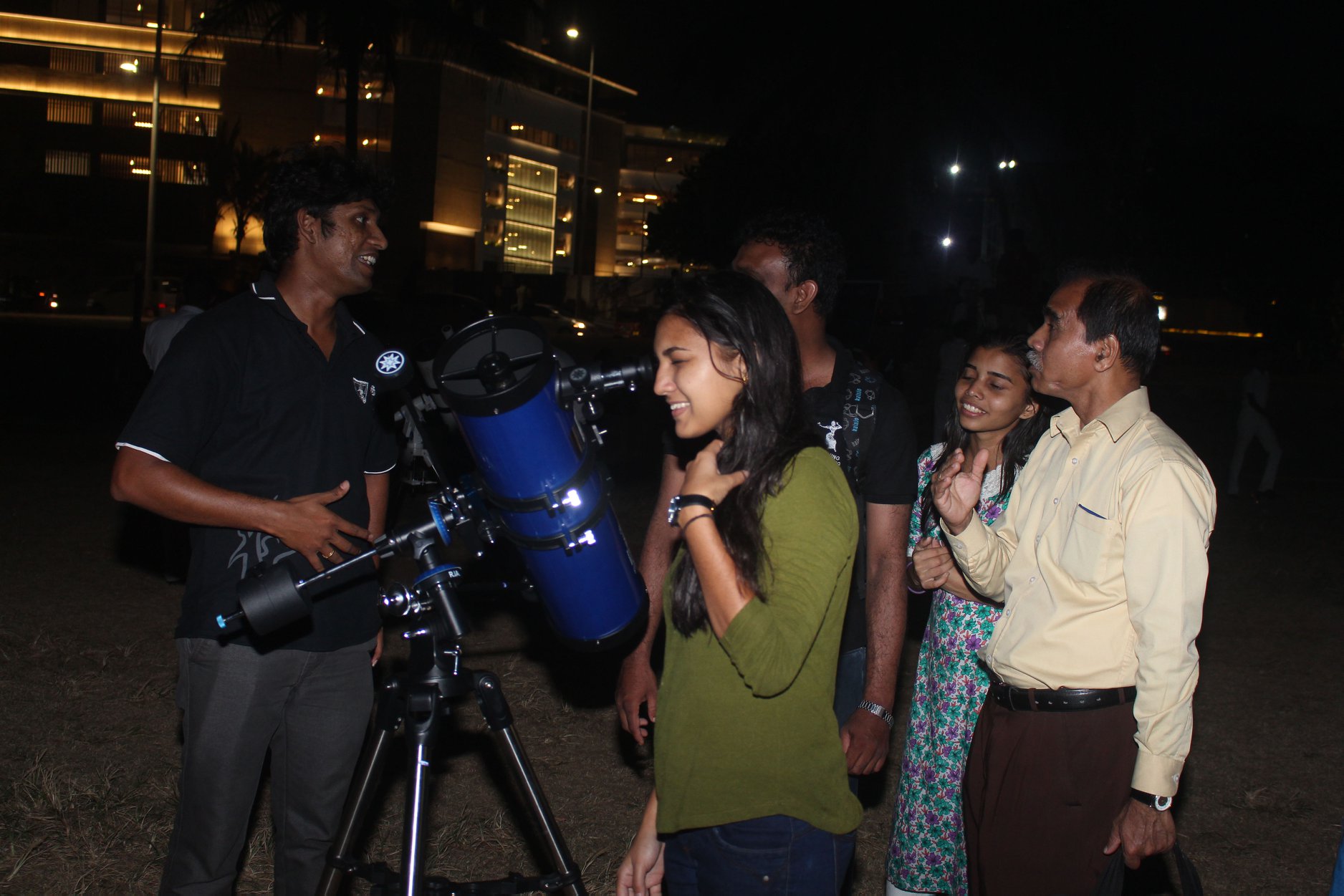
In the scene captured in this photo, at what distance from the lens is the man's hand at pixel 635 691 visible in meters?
2.84

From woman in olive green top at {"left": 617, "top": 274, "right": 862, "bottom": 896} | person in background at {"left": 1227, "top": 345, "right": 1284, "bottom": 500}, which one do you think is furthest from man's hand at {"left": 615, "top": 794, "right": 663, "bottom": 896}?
person in background at {"left": 1227, "top": 345, "right": 1284, "bottom": 500}

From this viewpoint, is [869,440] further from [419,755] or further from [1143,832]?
[419,755]

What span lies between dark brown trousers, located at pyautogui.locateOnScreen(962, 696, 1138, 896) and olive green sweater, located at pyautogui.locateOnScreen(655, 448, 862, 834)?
676mm

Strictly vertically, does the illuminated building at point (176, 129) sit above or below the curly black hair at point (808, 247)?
above

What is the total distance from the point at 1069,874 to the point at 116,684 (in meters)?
4.70

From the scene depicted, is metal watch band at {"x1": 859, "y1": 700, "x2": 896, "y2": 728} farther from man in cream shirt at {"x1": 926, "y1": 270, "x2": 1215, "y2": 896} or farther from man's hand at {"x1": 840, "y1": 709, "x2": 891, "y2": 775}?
man in cream shirt at {"x1": 926, "y1": 270, "x2": 1215, "y2": 896}

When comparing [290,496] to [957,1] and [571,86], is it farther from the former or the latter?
[571,86]

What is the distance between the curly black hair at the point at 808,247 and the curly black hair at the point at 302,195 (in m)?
1.19

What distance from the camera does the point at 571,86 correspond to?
74000mm

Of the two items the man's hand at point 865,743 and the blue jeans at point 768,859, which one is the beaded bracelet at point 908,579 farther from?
the blue jeans at point 768,859

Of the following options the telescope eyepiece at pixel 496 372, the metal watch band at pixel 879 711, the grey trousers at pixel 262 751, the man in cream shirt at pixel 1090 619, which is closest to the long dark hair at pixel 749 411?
the telescope eyepiece at pixel 496 372

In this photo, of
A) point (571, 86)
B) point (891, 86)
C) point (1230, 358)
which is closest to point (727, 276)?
point (891, 86)

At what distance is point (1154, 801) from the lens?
2.29m

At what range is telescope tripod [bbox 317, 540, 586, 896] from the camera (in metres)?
2.17
